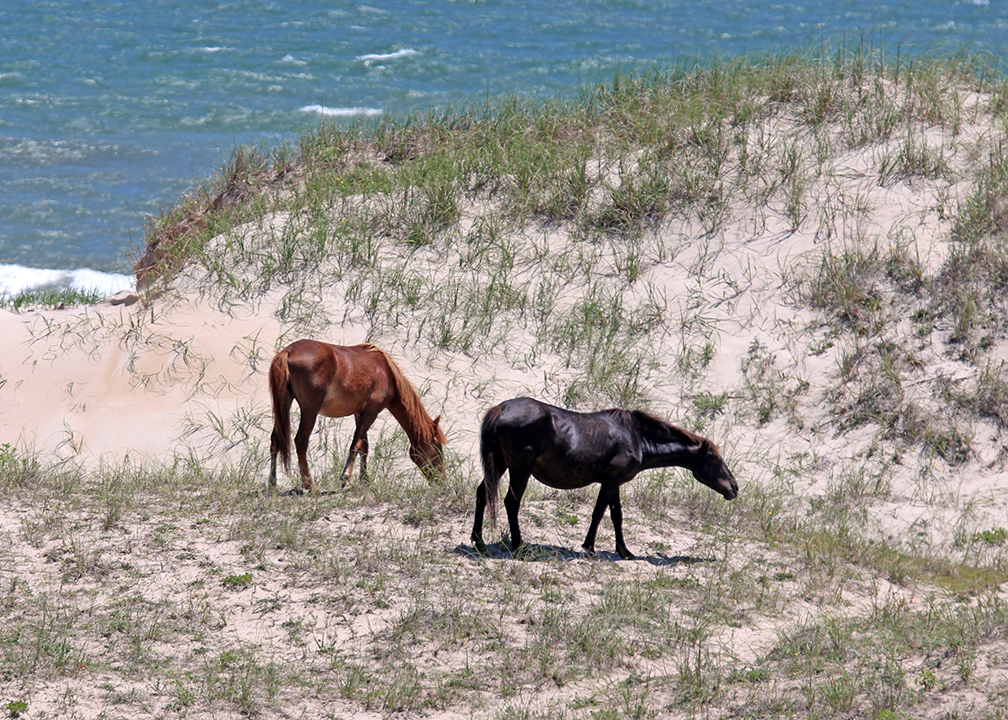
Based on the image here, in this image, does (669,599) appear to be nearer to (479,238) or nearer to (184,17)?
(479,238)

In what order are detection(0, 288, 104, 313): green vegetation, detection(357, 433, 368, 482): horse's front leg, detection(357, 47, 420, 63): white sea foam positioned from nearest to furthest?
detection(357, 433, 368, 482): horse's front leg < detection(0, 288, 104, 313): green vegetation < detection(357, 47, 420, 63): white sea foam

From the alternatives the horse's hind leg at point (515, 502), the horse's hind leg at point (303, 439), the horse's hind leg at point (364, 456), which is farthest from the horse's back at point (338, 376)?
the horse's hind leg at point (515, 502)

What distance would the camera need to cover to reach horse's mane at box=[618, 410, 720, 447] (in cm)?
728

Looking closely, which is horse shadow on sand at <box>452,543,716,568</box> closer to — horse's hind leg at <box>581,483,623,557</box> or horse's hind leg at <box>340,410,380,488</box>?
horse's hind leg at <box>581,483,623,557</box>

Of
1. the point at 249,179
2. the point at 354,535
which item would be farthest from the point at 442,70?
the point at 354,535

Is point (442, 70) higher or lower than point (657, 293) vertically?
higher

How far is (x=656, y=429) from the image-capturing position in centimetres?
736

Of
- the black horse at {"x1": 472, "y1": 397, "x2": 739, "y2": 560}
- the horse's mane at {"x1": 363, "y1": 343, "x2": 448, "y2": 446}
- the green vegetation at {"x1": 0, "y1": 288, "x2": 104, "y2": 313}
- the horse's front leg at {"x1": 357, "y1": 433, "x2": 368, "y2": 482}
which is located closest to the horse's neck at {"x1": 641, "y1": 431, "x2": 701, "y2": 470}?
the black horse at {"x1": 472, "y1": 397, "x2": 739, "y2": 560}

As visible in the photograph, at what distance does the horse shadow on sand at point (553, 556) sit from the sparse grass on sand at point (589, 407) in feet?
0.13

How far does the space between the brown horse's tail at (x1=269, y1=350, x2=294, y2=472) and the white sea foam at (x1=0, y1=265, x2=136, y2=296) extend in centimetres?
970

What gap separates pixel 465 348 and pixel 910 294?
15.7 ft

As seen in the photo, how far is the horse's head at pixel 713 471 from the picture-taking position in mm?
7438

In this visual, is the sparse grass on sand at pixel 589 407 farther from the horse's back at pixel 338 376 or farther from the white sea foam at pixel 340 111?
the white sea foam at pixel 340 111

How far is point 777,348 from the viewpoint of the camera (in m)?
10.8
